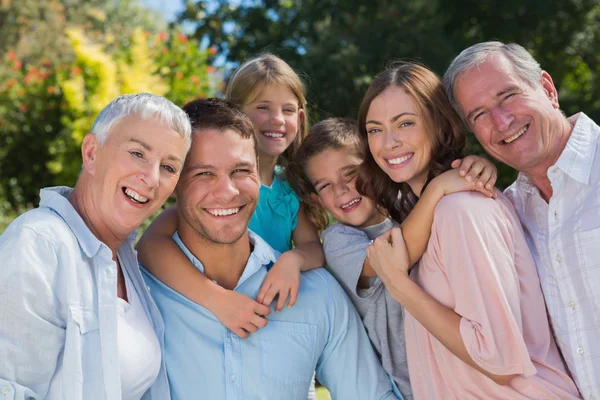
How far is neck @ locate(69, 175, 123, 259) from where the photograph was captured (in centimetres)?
252

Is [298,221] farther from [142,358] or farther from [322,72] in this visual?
[322,72]

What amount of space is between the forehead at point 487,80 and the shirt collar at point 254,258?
114 centimetres

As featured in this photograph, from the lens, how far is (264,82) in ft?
12.8

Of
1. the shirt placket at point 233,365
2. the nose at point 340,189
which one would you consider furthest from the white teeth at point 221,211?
the nose at point 340,189

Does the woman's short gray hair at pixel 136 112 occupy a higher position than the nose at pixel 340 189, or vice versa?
the woman's short gray hair at pixel 136 112

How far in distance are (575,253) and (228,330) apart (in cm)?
145

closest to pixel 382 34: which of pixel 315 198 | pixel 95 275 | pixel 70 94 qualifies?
pixel 70 94

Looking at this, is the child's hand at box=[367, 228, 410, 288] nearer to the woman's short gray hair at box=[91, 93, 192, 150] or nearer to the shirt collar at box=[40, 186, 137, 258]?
the woman's short gray hair at box=[91, 93, 192, 150]

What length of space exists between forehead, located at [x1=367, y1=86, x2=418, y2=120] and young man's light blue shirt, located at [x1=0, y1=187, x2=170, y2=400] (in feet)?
4.33

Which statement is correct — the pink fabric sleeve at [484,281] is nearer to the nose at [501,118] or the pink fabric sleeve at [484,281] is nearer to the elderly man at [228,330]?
the nose at [501,118]

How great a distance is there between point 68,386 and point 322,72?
19.8ft

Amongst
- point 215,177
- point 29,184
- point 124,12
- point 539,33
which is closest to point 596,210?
point 215,177

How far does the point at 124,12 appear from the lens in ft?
73.9

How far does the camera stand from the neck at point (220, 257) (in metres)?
3.00
